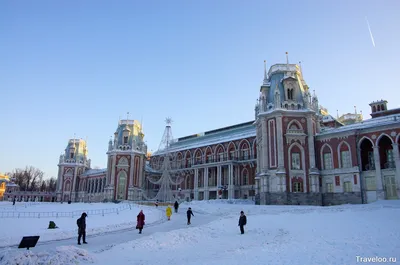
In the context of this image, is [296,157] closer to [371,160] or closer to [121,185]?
[371,160]

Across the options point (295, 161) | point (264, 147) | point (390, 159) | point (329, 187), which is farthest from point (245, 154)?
point (390, 159)

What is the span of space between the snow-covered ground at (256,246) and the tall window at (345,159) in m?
18.2

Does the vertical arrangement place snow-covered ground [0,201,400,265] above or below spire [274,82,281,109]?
below

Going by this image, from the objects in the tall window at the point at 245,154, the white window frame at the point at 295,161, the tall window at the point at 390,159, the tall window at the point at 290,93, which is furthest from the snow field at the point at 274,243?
the tall window at the point at 245,154

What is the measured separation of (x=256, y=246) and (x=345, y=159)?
29450 mm

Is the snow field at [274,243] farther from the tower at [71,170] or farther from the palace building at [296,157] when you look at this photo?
the tower at [71,170]

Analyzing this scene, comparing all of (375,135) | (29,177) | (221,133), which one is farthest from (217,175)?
(29,177)

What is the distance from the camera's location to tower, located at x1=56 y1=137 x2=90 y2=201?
85.4 metres

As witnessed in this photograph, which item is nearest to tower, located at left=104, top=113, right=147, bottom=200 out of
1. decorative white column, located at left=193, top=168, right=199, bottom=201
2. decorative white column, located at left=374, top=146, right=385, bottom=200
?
decorative white column, located at left=193, top=168, right=199, bottom=201

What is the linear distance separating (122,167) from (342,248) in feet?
188

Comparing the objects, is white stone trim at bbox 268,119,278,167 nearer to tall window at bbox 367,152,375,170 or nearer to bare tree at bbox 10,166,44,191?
tall window at bbox 367,152,375,170

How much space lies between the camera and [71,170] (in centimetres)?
8706

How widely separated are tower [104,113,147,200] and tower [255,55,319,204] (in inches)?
1175

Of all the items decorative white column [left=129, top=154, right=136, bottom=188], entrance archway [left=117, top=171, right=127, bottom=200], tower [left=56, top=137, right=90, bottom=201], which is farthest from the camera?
tower [left=56, top=137, right=90, bottom=201]
